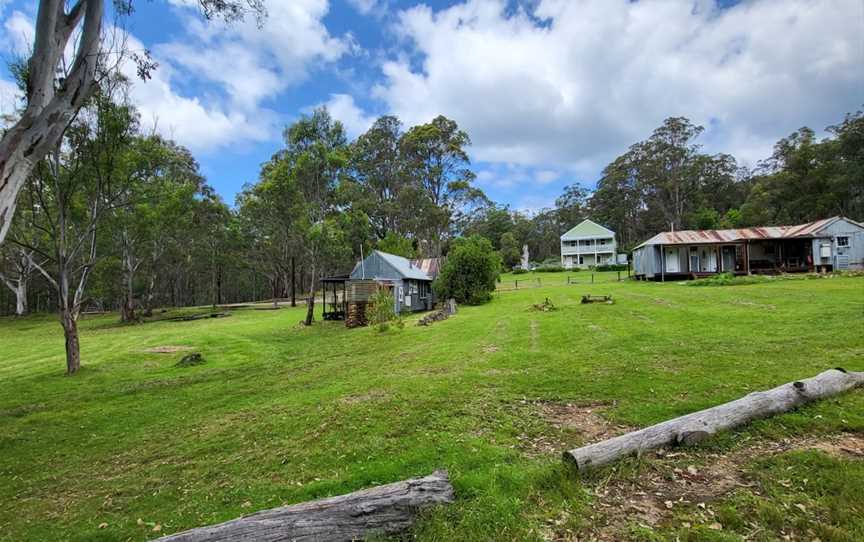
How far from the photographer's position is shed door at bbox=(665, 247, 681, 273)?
97.0 ft

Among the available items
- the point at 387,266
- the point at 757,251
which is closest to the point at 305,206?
the point at 387,266

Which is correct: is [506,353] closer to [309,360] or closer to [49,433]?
[309,360]

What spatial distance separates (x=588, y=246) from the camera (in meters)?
57.5

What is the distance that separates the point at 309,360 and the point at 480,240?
18.3 metres

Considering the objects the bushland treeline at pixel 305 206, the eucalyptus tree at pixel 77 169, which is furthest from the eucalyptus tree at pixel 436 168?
the eucalyptus tree at pixel 77 169

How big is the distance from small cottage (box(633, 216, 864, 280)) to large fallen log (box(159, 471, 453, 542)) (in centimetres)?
2992

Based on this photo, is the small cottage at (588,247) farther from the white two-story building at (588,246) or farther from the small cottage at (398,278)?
the small cottage at (398,278)

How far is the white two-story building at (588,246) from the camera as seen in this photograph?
56531 millimetres

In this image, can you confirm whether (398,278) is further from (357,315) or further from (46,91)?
(46,91)

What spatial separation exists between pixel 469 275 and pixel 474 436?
2091cm

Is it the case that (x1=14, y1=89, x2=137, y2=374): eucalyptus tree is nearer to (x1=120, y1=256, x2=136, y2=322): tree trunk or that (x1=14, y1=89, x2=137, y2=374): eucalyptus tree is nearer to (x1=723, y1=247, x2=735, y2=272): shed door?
(x1=120, y1=256, x2=136, y2=322): tree trunk

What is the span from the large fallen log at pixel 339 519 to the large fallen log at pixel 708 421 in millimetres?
1569

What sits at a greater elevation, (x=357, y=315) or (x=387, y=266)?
(x=387, y=266)

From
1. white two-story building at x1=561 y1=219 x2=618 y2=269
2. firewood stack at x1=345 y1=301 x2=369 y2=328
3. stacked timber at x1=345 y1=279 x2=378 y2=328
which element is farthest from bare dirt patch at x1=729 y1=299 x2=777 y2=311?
white two-story building at x1=561 y1=219 x2=618 y2=269
